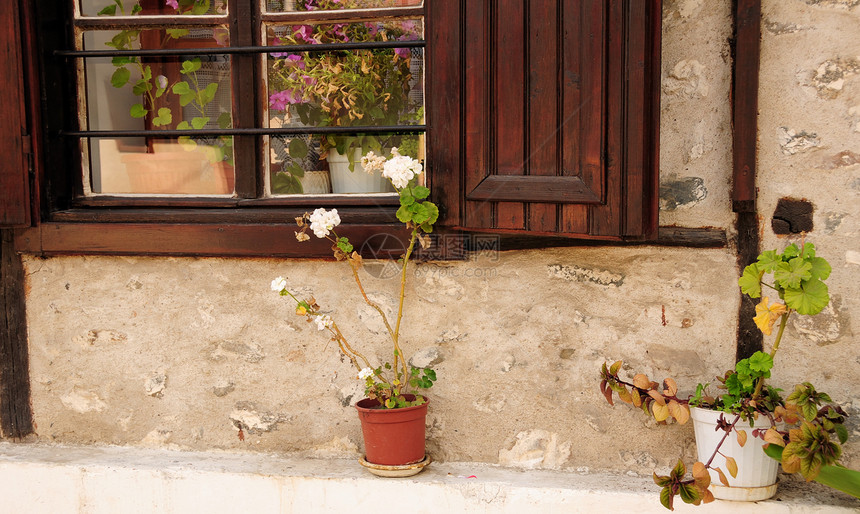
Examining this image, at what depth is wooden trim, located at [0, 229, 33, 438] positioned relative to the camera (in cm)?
265

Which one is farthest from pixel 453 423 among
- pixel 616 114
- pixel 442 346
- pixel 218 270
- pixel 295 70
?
pixel 295 70

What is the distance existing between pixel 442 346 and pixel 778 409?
1.08 meters

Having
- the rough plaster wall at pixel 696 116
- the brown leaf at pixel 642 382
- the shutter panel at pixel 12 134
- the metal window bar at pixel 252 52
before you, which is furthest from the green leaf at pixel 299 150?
the brown leaf at pixel 642 382

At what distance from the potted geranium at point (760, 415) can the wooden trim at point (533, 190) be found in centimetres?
53

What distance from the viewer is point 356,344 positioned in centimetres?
252

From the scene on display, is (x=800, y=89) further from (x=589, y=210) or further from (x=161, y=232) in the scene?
(x=161, y=232)

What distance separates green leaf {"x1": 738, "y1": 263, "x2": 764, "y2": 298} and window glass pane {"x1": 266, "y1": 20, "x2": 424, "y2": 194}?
120 centimetres

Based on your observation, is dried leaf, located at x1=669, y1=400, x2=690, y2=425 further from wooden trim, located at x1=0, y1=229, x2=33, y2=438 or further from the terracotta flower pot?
wooden trim, located at x1=0, y1=229, x2=33, y2=438

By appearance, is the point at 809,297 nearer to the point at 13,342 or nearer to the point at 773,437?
the point at 773,437

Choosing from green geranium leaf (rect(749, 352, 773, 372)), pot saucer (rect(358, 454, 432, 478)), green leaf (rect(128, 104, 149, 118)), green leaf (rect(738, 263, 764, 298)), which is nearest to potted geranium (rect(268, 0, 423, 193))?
green leaf (rect(128, 104, 149, 118))

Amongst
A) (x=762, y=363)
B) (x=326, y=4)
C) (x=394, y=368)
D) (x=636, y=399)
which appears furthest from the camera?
(x=326, y=4)

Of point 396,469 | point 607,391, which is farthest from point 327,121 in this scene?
point 607,391

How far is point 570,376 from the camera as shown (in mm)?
2400

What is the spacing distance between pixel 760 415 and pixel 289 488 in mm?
1543
